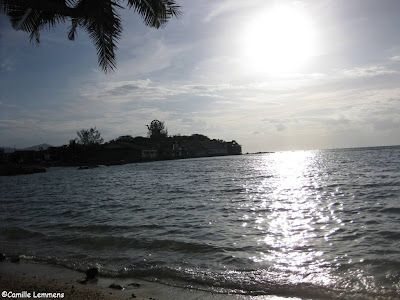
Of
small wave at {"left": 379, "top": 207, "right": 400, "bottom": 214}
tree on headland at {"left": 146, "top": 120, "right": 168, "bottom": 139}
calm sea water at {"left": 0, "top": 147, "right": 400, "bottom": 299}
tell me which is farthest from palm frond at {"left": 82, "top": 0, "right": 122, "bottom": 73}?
tree on headland at {"left": 146, "top": 120, "right": 168, "bottom": 139}

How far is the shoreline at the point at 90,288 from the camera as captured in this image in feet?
17.3

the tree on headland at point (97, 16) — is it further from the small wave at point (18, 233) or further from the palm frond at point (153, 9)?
the small wave at point (18, 233)

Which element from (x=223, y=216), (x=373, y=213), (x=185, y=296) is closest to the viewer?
(x=185, y=296)

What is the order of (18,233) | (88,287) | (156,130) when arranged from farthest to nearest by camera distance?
(156,130)
(18,233)
(88,287)

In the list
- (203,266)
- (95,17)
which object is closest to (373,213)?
(203,266)

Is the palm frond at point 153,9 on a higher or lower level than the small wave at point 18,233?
higher

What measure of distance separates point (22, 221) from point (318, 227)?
12127mm

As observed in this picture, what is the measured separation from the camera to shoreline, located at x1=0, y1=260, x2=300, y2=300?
5283 mm

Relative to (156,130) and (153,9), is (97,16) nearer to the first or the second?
(153,9)

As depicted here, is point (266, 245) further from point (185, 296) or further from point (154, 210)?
point (154, 210)

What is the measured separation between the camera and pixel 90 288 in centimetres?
566

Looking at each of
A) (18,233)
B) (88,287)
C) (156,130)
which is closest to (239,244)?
(88,287)

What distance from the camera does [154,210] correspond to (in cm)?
1504

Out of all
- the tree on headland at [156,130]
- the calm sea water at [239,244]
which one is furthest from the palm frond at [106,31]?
the tree on headland at [156,130]
